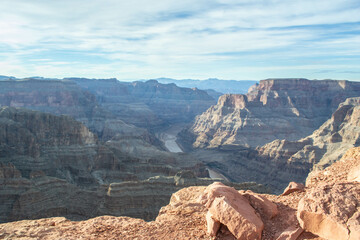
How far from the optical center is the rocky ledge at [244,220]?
30.4 feet

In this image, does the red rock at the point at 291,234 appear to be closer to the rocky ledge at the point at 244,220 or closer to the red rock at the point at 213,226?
the rocky ledge at the point at 244,220

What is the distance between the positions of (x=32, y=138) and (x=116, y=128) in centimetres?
5406

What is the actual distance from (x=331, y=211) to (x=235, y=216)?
2.72m

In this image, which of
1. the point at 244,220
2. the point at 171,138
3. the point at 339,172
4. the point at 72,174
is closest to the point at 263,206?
the point at 244,220

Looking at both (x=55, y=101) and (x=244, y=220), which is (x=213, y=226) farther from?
(x=55, y=101)

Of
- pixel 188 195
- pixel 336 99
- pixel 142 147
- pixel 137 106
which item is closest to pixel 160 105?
pixel 137 106

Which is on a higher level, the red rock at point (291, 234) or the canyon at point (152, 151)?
the red rock at point (291, 234)

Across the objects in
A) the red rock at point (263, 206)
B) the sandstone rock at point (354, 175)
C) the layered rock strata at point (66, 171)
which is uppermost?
the sandstone rock at point (354, 175)

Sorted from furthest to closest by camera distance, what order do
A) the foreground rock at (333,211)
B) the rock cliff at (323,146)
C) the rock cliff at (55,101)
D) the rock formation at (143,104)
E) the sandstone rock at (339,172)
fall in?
1. the rock formation at (143,104)
2. the rock cliff at (55,101)
3. the rock cliff at (323,146)
4. the sandstone rock at (339,172)
5. the foreground rock at (333,211)

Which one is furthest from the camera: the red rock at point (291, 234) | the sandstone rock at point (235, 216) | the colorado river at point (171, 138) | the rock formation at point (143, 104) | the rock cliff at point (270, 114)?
the rock formation at point (143, 104)

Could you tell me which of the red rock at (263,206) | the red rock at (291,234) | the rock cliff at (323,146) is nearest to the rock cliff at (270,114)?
the rock cliff at (323,146)

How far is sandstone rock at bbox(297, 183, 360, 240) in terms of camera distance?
8812 mm

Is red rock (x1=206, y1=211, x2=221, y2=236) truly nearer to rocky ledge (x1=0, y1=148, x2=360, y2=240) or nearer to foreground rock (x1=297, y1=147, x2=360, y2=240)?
rocky ledge (x1=0, y1=148, x2=360, y2=240)

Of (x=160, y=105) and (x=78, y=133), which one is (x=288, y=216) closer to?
(x=78, y=133)
